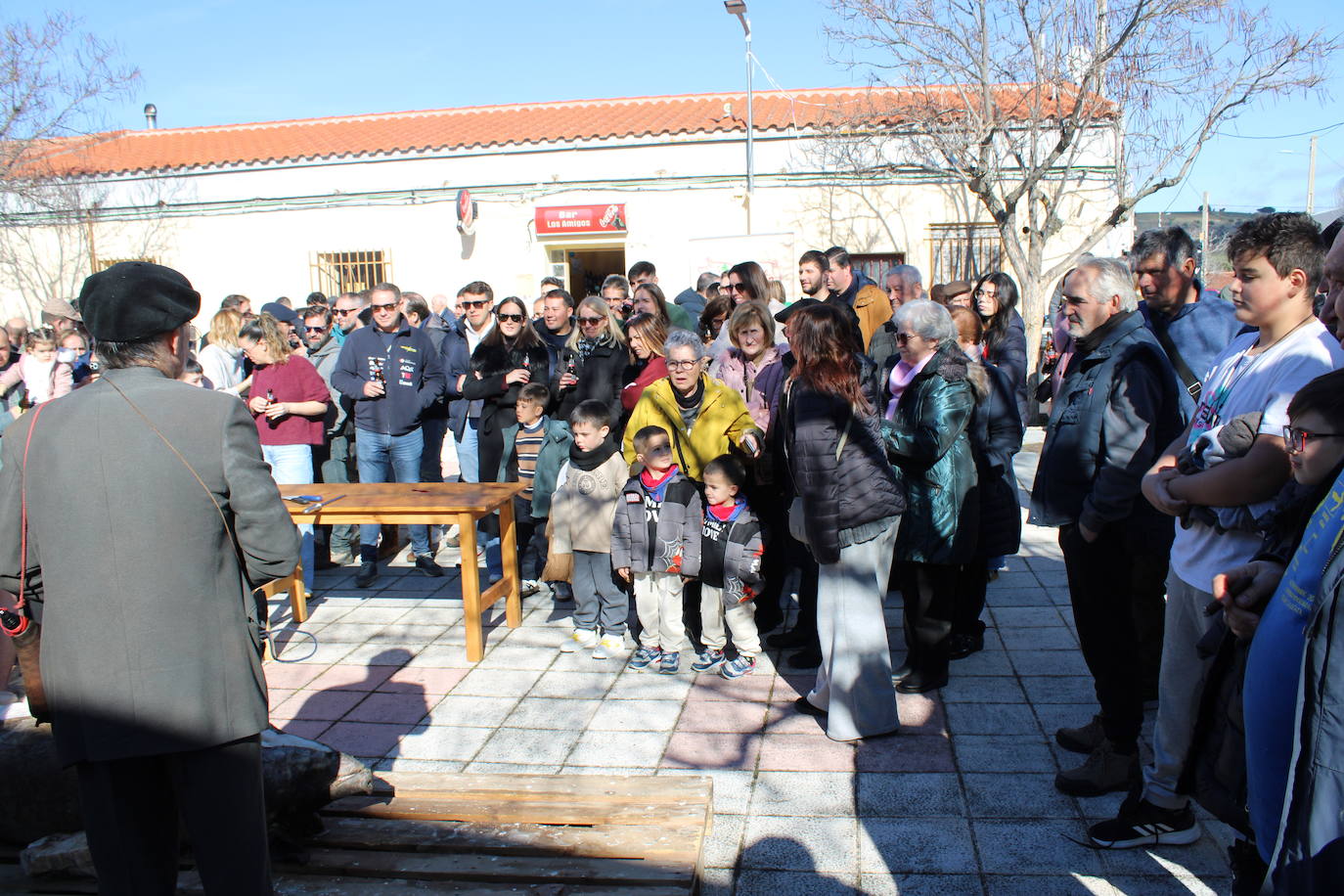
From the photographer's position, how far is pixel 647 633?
480cm

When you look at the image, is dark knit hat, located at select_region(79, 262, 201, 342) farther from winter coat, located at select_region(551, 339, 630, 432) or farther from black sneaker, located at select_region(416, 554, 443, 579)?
black sneaker, located at select_region(416, 554, 443, 579)

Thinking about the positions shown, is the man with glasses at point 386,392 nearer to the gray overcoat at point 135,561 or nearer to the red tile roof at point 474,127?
the gray overcoat at point 135,561

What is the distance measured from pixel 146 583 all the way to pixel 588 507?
120 inches

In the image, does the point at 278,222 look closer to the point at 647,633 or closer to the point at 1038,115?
the point at 1038,115

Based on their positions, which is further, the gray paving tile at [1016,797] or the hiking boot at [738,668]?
the hiking boot at [738,668]

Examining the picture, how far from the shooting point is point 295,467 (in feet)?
20.5

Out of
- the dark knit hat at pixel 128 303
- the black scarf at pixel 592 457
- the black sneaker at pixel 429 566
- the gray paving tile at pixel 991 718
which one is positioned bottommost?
the black sneaker at pixel 429 566

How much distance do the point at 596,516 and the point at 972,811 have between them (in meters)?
2.42

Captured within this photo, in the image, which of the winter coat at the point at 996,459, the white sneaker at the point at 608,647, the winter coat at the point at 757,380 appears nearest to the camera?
the winter coat at the point at 996,459

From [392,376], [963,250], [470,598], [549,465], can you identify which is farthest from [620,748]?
[963,250]

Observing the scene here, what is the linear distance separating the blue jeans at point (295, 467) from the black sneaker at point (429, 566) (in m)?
0.72

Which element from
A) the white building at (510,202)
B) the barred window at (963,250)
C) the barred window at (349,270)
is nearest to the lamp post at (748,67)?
the white building at (510,202)

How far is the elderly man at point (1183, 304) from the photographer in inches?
170

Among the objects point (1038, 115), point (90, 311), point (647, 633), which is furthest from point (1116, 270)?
point (1038, 115)
